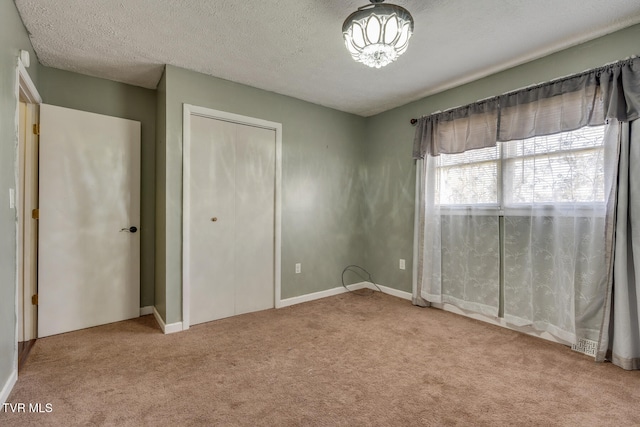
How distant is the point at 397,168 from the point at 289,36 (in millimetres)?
2068

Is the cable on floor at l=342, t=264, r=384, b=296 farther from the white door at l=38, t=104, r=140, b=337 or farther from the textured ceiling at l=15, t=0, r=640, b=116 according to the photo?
the white door at l=38, t=104, r=140, b=337

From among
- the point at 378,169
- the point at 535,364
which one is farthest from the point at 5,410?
the point at 378,169

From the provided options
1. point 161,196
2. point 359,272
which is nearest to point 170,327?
point 161,196

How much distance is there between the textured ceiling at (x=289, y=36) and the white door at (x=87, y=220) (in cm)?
61

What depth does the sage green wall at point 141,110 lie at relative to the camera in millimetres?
2826

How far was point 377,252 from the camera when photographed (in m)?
4.07

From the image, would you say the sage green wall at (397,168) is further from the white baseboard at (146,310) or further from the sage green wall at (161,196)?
the white baseboard at (146,310)

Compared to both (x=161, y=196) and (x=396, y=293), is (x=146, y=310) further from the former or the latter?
(x=396, y=293)

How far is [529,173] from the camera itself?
2.57 m

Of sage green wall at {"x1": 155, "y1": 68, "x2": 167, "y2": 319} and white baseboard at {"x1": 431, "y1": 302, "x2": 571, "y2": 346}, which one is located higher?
sage green wall at {"x1": 155, "y1": 68, "x2": 167, "y2": 319}

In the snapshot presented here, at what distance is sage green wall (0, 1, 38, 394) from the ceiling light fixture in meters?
1.98

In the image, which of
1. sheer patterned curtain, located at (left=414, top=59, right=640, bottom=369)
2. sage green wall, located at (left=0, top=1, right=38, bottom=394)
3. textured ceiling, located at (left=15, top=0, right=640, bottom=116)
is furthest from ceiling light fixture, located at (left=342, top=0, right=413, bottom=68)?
sage green wall, located at (left=0, top=1, right=38, bottom=394)

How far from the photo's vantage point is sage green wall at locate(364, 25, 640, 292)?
277 cm

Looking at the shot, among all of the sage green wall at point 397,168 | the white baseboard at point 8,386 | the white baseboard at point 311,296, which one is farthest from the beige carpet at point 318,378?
the sage green wall at point 397,168
